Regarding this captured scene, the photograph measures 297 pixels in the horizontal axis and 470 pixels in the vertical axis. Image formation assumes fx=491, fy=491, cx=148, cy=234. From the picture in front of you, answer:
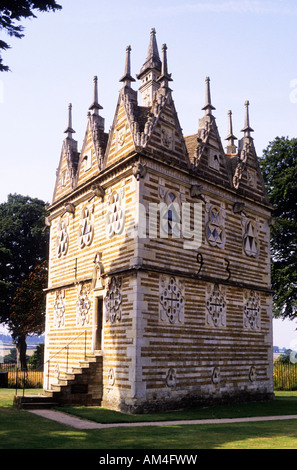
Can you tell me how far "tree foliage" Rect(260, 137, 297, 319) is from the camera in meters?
36.7

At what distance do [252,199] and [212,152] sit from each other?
3.71m

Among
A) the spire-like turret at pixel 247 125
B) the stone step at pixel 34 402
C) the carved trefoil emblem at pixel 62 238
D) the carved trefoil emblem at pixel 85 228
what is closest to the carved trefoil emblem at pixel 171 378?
the stone step at pixel 34 402

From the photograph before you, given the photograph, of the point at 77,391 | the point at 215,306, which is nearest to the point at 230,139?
the point at 215,306

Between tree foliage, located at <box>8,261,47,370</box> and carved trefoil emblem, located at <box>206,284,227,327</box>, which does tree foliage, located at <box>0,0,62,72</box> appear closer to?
carved trefoil emblem, located at <box>206,284,227,327</box>

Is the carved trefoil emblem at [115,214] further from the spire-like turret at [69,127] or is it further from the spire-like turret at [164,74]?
the spire-like turret at [69,127]

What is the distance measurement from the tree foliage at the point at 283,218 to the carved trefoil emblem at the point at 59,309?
58.9 feet

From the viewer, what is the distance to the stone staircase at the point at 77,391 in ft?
62.8

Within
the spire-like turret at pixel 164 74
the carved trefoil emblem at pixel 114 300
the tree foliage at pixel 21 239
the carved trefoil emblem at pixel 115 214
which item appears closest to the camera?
the carved trefoil emblem at pixel 114 300

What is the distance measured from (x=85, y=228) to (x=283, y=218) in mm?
19677

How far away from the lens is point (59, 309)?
25.3 m

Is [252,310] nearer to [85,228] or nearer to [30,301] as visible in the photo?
[85,228]

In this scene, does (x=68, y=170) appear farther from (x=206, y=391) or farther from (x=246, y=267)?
(x=206, y=391)

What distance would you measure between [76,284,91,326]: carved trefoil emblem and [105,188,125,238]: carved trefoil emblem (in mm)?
3239
